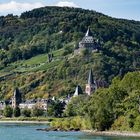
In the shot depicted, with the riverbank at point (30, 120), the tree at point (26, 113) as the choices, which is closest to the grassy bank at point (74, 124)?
the riverbank at point (30, 120)

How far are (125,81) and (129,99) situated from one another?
5.75 metres

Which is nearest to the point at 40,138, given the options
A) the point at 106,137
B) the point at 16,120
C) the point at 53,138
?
the point at 53,138

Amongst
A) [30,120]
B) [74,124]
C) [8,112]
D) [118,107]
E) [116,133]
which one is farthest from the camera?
[8,112]

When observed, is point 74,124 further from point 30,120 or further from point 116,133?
point 30,120

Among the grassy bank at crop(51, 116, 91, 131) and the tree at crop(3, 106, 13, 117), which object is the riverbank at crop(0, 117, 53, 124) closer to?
the tree at crop(3, 106, 13, 117)

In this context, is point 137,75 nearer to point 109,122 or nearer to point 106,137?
point 109,122

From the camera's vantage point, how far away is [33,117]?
184 metres

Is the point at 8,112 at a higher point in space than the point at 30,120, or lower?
higher

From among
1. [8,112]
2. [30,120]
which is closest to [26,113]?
[30,120]

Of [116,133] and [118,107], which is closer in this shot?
[116,133]

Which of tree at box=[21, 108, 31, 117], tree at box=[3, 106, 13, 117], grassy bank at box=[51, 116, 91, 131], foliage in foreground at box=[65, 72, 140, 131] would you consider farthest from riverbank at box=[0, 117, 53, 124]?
foliage in foreground at box=[65, 72, 140, 131]

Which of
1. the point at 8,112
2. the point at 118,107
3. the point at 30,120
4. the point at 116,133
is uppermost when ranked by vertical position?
the point at 8,112

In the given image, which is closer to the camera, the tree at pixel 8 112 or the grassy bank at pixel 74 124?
the grassy bank at pixel 74 124

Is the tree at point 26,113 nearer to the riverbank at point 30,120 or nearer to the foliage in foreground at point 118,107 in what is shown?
the riverbank at point 30,120
